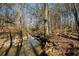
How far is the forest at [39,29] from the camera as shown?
1336mm

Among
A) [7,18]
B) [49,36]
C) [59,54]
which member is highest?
→ [7,18]

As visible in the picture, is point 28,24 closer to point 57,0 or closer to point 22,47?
point 22,47

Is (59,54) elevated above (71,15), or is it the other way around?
(71,15)

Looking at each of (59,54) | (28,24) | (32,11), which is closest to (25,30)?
(28,24)

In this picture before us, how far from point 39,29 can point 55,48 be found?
0.61ft

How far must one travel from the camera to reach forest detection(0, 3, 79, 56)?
4.38 ft

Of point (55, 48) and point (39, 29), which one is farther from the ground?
point (39, 29)

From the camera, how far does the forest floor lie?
1331 millimetres

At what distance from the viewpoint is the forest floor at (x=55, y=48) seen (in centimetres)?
133

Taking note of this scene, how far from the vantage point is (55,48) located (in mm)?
1336

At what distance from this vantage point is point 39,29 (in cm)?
135

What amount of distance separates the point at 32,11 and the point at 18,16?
11cm

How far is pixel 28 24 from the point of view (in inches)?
53.1

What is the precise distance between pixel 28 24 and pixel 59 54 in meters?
0.32
